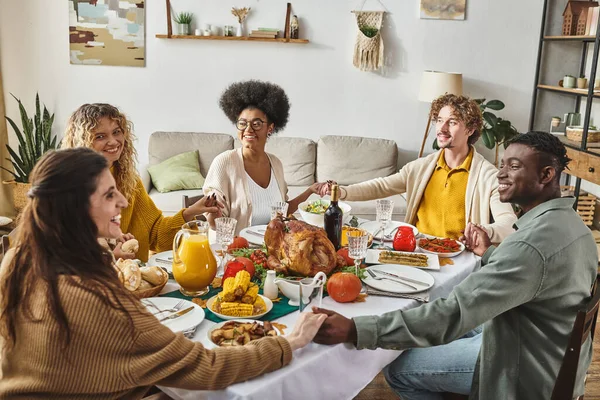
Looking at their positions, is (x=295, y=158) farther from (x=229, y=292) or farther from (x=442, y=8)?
(x=229, y=292)

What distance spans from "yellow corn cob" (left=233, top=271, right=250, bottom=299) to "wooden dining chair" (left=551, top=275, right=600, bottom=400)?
82 cm

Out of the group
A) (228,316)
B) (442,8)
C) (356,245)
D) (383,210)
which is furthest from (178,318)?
(442,8)

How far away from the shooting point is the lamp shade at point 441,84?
15.6ft

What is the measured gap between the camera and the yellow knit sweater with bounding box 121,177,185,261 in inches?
94.8

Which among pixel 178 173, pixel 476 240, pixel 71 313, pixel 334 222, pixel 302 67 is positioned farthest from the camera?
pixel 302 67

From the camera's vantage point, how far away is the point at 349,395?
1.55 meters

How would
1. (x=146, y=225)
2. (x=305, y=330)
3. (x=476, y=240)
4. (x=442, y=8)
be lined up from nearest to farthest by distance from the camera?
(x=305, y=330) < (x=476, y=240) < (x=146, y=225) < (x=442, y=8)

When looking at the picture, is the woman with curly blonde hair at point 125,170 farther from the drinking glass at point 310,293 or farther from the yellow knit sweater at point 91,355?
the yellow knit sweater at point 91,355

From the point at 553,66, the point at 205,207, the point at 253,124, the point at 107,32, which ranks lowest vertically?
the point at 205,207

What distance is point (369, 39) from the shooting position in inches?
195

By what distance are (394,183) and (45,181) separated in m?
2.08

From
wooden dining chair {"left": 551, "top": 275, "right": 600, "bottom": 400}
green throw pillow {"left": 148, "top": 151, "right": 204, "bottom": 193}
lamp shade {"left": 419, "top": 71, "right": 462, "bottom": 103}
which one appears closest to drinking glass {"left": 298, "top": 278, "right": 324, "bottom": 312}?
wooden dining chair {"left": 551, "top": 275, "right": 600, "bottom": 400}

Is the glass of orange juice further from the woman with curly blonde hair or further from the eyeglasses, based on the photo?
the eyeglasses

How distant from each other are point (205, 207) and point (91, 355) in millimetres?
1343
